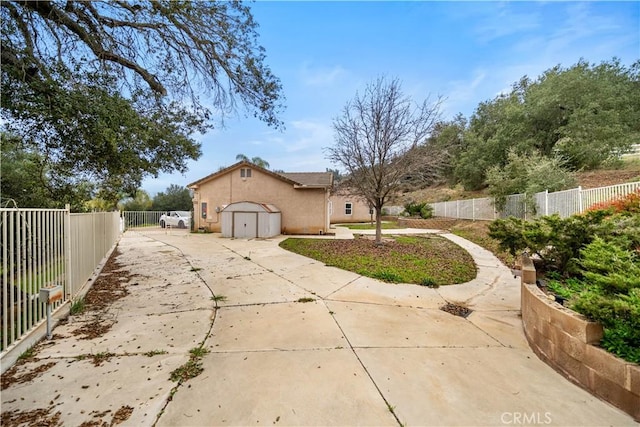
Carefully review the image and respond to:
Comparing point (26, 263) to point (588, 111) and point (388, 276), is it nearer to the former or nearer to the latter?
point (388, 276)

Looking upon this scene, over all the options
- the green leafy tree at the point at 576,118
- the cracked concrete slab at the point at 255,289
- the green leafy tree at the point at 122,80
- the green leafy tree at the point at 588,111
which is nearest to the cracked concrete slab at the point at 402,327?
the cracked concrete slab at the point at 255,289

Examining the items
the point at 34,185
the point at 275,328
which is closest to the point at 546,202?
the point at 275,328

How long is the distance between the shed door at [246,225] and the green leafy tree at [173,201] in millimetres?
23208

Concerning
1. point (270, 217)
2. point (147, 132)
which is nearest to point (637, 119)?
point (270, 217)

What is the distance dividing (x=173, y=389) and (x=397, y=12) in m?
9.83

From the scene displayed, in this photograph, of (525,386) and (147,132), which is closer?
(525,386)

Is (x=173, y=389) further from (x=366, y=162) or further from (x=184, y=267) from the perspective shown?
(x=366, y=162)

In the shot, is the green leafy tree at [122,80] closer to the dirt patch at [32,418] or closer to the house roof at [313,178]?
the dirt patch at [32,418]

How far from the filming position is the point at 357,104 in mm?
10156

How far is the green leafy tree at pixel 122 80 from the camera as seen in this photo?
423 centimetres

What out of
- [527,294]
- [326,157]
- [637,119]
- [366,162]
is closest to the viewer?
[527,294]

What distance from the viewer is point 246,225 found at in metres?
15.1

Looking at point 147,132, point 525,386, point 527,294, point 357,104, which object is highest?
point 357,104

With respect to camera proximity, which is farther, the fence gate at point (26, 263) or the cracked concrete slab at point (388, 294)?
the cracked concrete slab at point (388, 294)
